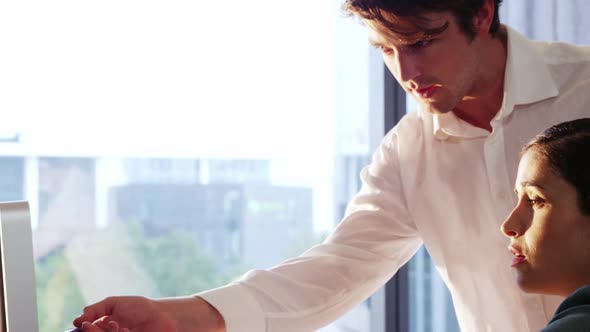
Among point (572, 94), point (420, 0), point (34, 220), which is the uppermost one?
point (420, 0)

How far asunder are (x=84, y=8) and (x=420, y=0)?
6.83ft

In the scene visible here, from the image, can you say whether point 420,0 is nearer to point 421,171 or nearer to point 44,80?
point 421,171

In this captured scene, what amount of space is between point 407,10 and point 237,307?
0.58 meters

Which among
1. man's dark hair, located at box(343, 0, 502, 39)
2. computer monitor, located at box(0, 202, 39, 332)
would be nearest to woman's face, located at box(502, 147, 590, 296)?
man's dark hair, located at box(343, 0, 502, 39)

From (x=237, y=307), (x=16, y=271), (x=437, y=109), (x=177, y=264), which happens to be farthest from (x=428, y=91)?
(x=177, y=264)

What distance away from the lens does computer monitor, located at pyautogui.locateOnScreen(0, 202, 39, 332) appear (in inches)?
26.5

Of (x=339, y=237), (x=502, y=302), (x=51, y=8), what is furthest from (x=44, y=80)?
(x=502, y=302)

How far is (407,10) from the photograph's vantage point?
1331mm

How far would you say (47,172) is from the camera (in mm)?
3143

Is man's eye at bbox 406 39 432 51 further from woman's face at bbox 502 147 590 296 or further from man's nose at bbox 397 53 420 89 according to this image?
woman's face at bbox 502 147 590 296

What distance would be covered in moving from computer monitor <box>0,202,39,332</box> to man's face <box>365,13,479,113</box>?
814mm

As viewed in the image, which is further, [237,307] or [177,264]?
[177,264]

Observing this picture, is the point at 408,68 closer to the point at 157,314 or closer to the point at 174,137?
the point at 157,314

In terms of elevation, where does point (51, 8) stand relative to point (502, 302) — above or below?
above
